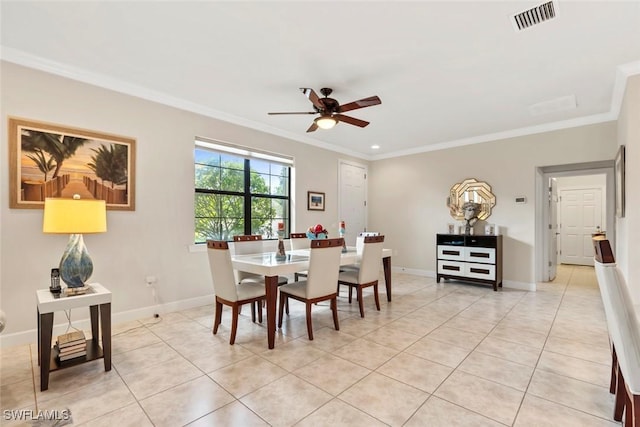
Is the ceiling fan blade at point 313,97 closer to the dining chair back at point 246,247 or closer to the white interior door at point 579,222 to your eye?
the dining chair back at point 246,247

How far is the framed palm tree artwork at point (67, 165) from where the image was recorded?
264cm

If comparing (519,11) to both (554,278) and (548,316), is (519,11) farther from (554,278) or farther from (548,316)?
(554,278)

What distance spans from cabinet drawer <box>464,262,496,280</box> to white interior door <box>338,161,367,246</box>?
2.16m

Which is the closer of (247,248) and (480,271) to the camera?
(247,248)

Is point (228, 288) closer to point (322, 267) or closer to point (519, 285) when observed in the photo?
point (322, 267)

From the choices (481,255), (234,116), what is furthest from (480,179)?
(234,116)

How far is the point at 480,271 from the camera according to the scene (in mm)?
4836

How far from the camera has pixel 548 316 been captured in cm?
345

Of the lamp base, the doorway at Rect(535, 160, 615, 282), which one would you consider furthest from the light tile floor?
the doorway at Rect(535, 160, 615, 282)

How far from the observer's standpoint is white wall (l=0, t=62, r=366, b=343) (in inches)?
104

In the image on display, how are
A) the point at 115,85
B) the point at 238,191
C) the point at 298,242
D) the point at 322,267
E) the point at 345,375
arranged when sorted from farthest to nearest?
the point at 238,191 → the point at 298,242 → the point at 115,85 → the point at 322,267 → the point at 345,375

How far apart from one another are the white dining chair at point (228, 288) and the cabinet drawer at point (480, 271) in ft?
11.9

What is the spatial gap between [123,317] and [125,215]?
1.10 metres

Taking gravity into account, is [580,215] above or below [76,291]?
above
